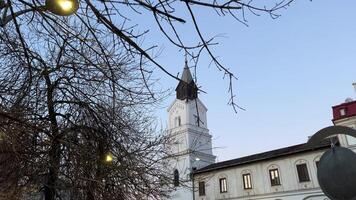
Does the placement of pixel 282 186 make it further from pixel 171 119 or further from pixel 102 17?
pixel 102 17

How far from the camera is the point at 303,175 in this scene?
2883 cm

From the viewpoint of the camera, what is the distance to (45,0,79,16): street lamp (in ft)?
8.91

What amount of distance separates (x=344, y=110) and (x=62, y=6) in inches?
1060

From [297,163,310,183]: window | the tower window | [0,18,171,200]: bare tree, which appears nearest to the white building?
[297,163,310,183]: window

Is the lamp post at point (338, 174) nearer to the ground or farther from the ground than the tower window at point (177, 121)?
nearer to the ground

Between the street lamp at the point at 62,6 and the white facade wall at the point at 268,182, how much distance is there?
82.9 ft

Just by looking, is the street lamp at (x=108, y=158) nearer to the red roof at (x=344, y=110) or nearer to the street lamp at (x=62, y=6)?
the street lamp at (x=62, y=6)

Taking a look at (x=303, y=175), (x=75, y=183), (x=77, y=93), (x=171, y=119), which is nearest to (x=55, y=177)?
(x=75, y=183)

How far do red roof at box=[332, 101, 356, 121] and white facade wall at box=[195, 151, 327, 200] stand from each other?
3433 mm

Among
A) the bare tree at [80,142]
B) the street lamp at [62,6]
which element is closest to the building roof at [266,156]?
the bare tree at [80,142]

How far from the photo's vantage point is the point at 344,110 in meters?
26.3

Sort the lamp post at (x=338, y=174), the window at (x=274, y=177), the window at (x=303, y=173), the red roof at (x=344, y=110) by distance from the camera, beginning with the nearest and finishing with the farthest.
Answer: the lamp post at (x=338, y=174) → the red roof at (x=344, y=110) → the window at (x=303, y=173) → the window at (x=274, y=177)

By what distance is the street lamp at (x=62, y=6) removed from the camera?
2.72 m

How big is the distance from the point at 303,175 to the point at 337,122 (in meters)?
5.30
